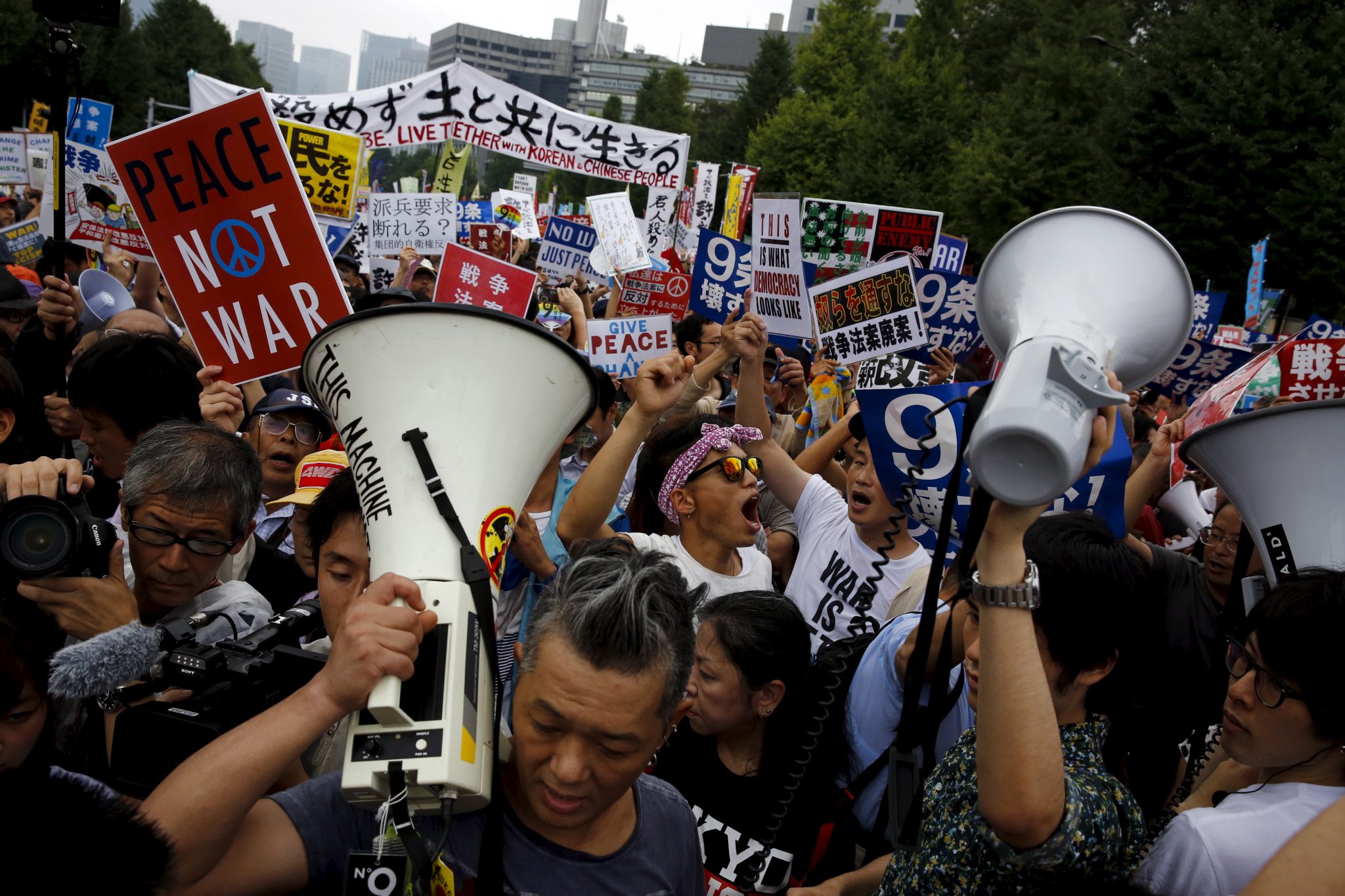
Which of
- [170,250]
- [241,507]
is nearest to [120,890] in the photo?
[241,507]

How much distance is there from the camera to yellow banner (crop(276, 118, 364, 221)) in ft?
24.6

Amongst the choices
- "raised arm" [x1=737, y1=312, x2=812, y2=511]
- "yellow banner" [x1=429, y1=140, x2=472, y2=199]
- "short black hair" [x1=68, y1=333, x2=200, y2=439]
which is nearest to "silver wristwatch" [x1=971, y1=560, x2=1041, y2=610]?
"raised arm" [x1=737, y1=312, x2=812, y2=511]

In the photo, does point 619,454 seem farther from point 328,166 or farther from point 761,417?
point 328,166

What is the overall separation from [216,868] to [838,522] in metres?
2.62

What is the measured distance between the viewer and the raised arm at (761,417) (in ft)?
13.3

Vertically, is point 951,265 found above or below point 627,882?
above

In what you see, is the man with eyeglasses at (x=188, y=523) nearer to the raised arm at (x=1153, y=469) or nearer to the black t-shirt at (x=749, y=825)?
the black t-shirt at (x=749, y=825)

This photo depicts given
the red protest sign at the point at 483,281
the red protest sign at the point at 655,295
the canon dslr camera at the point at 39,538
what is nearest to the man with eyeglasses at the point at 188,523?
the canon dslr camera at the point at 39,538

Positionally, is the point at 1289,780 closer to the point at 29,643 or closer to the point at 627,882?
the point at 627,882

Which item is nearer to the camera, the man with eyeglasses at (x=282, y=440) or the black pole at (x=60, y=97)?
the black pole at (x=60, y=97)

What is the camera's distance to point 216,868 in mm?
1552

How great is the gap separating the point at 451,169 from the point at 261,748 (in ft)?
44.0

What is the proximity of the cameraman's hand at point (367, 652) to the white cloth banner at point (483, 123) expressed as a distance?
22.7ft

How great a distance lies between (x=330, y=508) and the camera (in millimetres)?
2463
